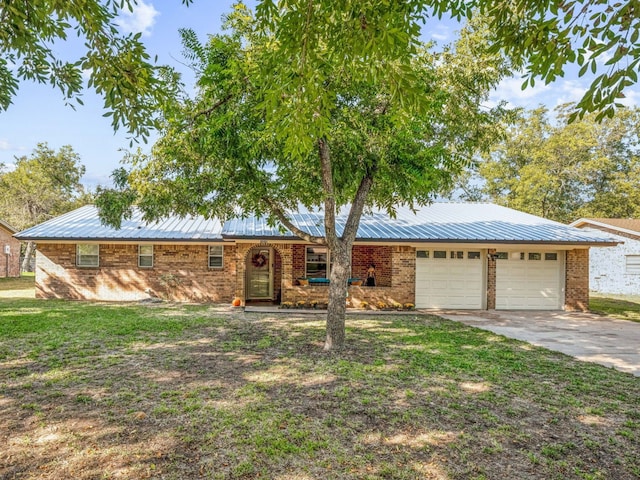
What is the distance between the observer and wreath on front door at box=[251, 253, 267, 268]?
16.2m

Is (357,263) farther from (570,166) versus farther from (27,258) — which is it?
(27,258)

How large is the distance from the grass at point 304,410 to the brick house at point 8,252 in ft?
64.8

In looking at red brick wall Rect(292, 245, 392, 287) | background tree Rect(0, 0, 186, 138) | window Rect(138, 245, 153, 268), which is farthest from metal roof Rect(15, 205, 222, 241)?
background tree Rect(0, 0, 186, 138)

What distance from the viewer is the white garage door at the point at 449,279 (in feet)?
46.3

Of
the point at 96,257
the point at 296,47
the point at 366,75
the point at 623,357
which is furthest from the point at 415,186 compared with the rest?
the point at 96,257

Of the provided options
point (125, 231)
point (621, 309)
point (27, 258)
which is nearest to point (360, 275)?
point (125, 231)

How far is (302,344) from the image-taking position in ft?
26.1

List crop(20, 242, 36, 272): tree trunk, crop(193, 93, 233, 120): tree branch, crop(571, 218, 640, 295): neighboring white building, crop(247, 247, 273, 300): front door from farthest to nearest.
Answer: crop(20, 242, 36, 272): tree trunk
crop(571, 218, 640, 295): neighboring white building
crop(247, 247, 273, 300): front door
crop(193, 93, 233, 120): tree branch

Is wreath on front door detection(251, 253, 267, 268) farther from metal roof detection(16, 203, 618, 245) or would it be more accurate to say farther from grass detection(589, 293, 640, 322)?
grass detection(589, 293, 640, 322)

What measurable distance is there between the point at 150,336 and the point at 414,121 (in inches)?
264

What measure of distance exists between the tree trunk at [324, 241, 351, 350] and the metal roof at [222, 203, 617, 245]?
4.75 metres

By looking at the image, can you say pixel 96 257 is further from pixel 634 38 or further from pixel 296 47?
pixel 634 38

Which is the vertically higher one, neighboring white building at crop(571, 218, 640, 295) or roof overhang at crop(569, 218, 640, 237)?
roof overhang at crop(569, 218, 640, 237)

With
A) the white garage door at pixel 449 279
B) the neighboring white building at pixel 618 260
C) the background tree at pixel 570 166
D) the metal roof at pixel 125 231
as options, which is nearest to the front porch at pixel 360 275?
the white garage door at pixel 449 279
